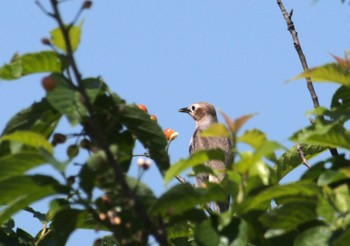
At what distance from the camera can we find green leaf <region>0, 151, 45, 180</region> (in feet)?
10.7

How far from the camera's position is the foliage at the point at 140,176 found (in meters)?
3.21

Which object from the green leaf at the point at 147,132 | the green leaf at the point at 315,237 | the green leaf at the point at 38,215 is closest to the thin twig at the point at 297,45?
the green leaf at the point at 38,215

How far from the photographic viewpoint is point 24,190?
11.0 feet

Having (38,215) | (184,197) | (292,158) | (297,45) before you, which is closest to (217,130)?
(184,197)

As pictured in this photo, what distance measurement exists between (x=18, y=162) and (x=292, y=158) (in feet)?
9.13

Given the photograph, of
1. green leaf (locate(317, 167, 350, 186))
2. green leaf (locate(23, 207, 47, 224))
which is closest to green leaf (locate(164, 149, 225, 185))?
green leaf (locate(317, 167, 350, 186))

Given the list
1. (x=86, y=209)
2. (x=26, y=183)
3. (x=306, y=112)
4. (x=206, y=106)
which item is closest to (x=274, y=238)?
(x=306, y=112)

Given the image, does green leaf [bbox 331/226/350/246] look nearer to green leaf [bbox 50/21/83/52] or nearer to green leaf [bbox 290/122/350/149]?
green leaf [bbox 290/122/350/149]

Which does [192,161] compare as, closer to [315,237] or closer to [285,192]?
[285,192]

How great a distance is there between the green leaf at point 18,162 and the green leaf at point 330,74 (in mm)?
1092

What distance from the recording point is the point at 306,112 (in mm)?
3680

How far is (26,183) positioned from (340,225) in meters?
1.18

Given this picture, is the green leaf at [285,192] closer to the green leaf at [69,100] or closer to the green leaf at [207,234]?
the green leaf at [207,234]

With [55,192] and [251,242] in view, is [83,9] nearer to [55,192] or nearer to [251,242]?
[55,192]
